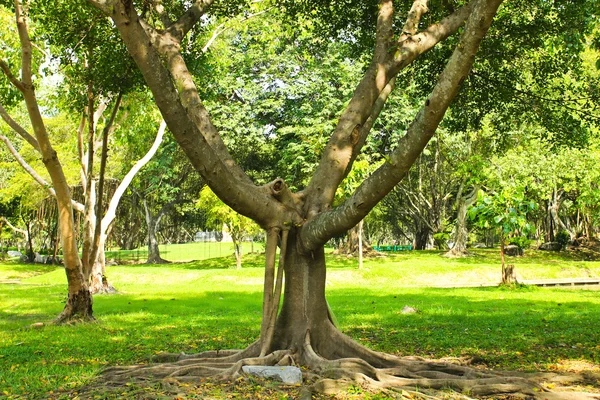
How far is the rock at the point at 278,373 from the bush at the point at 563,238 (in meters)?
38.9

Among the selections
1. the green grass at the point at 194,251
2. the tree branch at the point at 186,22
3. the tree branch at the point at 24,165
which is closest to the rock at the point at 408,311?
the tree branch at the point at 186,22

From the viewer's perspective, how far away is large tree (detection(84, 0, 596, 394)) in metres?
5.74

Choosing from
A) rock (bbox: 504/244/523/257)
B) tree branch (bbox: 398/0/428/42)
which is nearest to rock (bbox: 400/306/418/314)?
tree branch (bbox: 398/0/428/42)

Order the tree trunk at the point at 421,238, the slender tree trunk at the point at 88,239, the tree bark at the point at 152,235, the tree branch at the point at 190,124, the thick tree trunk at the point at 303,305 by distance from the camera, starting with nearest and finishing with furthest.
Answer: the tree branch at the point at 190,124, the thick tree trunk at the point at 303,305, the slender tree trunk at the point at 88,239, the tree bark at the point at 152,235, the tree trunk at the point at 421,238

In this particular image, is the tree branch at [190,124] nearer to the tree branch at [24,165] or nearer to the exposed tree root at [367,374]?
the exposed tree root at [367,374]

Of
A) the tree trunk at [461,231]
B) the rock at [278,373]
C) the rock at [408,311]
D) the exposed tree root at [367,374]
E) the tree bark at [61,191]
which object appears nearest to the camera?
the exposed tree root at [367,374]

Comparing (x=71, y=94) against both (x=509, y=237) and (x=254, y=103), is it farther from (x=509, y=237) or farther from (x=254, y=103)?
(x=254, y=103)

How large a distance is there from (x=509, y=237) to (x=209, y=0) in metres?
16.1

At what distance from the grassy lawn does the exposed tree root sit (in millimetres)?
929

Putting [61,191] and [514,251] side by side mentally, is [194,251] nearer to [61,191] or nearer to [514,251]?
[514,251]

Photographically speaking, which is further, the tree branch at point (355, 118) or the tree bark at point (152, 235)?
the tree bark at point (152, 235)

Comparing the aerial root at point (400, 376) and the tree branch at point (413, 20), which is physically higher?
the tree branch at point (413, 20)

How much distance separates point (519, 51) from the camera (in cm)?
1071

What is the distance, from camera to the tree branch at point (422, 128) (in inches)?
209
